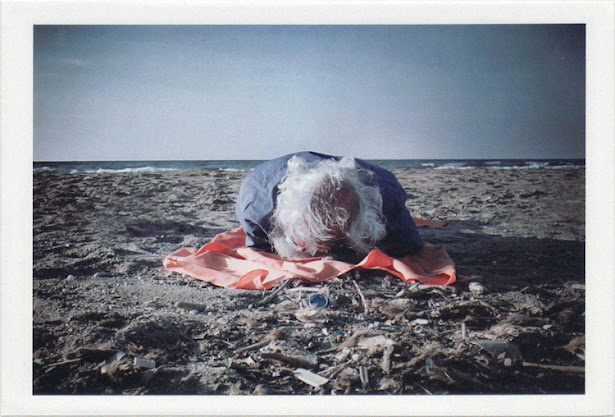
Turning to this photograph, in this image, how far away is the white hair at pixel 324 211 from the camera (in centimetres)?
264

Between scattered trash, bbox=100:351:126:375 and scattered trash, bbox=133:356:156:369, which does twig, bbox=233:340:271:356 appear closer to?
scattered trash, bbox=133:356:156:369

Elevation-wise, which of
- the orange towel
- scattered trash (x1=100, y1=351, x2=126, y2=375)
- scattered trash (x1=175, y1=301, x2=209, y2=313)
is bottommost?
scattered trash (x1=100, y1=351, x2=126, y2=375)

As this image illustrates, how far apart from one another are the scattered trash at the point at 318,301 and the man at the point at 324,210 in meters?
0.50

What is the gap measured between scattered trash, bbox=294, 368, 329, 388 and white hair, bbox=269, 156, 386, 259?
111 cm

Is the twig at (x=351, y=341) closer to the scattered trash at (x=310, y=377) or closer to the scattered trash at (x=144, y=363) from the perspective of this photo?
the scattered trash at (x=310, y=377)

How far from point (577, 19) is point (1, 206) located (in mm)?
2705

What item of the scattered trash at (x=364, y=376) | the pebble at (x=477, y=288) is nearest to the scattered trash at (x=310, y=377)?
the scattered trash at (x=364, y=376)

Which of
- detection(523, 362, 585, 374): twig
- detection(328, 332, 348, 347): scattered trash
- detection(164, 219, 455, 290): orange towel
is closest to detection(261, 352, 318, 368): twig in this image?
detection(328, 332, 348, 347): scattered trash

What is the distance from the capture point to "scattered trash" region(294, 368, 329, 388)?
160 cm

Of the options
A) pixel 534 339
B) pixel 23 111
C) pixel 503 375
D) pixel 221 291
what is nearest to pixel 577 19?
pixel 534 339

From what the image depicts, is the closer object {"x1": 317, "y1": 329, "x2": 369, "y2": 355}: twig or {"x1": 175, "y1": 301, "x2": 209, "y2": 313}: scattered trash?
{"x1": 317, "y1": 329, "x2": 369, "y2": 355}: twig

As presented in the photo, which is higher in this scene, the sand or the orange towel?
the orange towel
